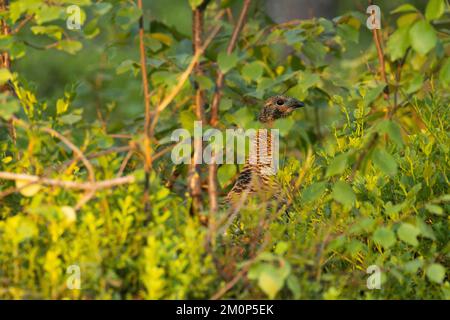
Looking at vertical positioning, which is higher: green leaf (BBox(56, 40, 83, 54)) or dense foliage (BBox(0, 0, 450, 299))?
green leaf (BBox(56, 40, 83, 54))

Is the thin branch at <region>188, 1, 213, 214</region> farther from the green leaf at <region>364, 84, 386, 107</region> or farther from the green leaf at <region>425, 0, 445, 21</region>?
the green leaf at <region>425, 0, 445, 21</region>

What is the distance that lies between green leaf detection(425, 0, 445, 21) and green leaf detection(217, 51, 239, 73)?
0.84 meters

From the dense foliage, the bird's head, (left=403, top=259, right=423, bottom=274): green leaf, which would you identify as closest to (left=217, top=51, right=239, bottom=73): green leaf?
the dense foliage

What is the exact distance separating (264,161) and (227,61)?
1.78m

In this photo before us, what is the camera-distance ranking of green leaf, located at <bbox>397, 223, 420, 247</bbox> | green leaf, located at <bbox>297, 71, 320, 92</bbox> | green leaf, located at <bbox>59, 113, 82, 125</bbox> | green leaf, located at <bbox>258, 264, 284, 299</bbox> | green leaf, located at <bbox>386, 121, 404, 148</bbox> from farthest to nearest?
green leaf, located at <bbox>297, 71, 320, 92</bbox>, green leaf, located at <bbox>59, 113, 82, 125</bbox>, green leaf, located at <bbox>386, 121, 404, 148</bbox>, green leaf, located at <bbox>397, 223, 420, 247</bbox>, green leaf, located at <bbox>258, 264, 284, 299</bbox>

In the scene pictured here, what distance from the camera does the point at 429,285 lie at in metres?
4.97

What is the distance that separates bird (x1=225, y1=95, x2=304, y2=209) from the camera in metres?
5.69

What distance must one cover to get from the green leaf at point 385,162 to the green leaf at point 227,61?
738 millimetres

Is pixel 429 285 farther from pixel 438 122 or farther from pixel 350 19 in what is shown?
pixel 350 19

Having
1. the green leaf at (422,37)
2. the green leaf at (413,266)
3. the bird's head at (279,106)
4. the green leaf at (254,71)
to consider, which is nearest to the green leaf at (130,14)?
the green leaf at (254,71)

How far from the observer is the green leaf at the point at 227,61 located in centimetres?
436

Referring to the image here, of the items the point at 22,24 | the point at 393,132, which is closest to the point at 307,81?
the point at 393,132
